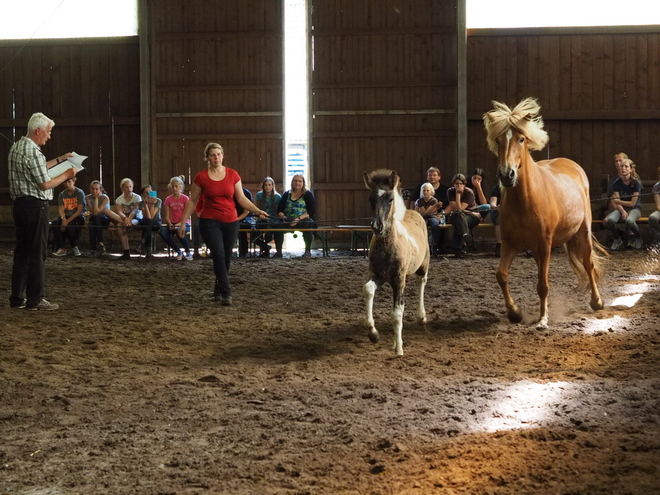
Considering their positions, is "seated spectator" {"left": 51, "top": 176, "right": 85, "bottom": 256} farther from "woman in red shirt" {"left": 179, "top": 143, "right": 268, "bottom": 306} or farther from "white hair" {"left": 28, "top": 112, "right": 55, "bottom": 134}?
"white hair" {"left": 28, "top": 112, "right": 55, "bottom": 134}

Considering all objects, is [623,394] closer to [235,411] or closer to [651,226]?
[235,411]

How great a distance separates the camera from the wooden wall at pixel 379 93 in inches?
654

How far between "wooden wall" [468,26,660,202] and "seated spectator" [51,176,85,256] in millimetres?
7851

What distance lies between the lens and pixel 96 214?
13898 millimetres

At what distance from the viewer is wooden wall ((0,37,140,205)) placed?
17.2 meters

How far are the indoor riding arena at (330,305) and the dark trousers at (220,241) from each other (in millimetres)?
371

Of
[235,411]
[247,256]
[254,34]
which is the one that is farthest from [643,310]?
[254,34]

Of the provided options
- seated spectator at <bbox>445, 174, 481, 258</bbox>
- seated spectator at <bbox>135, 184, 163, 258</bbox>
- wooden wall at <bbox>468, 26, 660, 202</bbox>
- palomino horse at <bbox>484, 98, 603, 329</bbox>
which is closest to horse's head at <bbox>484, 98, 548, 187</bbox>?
palomino horse at <bbox>484, 98, 603, 329</bbox>

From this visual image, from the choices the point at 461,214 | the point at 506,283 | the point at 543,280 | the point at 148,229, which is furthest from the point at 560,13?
the point at 506,283

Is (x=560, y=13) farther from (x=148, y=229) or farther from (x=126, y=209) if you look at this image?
(x=126, y=209)

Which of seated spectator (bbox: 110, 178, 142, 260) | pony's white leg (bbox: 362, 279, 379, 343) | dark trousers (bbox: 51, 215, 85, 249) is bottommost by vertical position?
A: pony's white leg (bbox: 362, 279, 379, 343)

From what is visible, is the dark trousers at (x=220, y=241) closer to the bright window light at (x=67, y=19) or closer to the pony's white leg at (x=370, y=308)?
the pony's white leg at (x=370, y=308)

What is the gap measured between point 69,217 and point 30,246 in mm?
6782

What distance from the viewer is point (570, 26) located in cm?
1633
